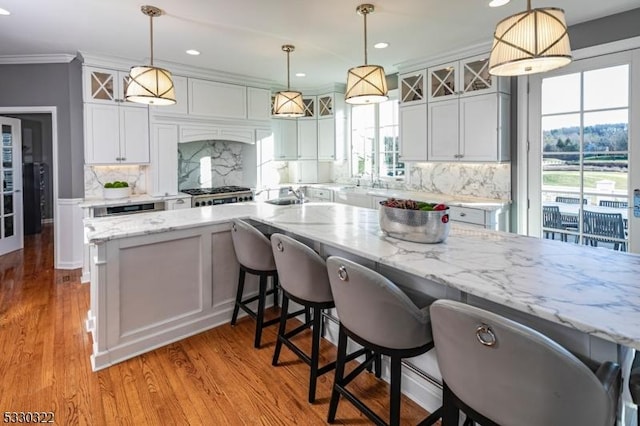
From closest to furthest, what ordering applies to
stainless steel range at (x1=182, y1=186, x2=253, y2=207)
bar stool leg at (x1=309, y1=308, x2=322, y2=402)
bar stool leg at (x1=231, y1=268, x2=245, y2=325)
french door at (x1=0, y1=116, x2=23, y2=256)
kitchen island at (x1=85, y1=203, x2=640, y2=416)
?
kitchen island at (x1=85, y1=203, x2=640, y2=416), bar stool leg at (x1=309, y1=308, x2=322, y2=402), bar stool leg at (x1=231, y1=268, x2=245, y2=325), stainless steel range at (x1=182, y1=186, x2=253, y2=207), french door at (x1=0, y1=116, x2=23, y2=256)

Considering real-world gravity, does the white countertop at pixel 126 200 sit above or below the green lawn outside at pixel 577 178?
below

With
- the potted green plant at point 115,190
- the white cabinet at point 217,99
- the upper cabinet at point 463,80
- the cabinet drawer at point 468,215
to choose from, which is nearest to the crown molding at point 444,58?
the upper cabinet at point 463,80

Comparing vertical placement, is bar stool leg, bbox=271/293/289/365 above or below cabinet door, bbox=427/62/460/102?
below

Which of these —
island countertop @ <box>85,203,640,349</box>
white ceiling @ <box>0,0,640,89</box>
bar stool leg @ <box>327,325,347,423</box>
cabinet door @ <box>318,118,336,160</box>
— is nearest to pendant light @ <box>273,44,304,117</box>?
white ceiling @ <box>0,0,640,89</box>

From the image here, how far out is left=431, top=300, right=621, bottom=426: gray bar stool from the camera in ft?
3.18

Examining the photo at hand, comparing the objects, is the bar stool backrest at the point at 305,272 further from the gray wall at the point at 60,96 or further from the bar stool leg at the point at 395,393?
the gray wall at the point at 60,96

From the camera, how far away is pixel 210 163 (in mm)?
5812

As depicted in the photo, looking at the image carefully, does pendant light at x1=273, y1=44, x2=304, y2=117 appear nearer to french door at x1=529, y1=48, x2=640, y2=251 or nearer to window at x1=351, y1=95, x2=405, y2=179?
window at x1=351, y1=95, x2=405, y2=179

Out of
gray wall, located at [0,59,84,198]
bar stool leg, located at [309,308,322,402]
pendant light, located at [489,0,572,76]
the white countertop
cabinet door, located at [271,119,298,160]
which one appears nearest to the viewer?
pendant light, located at [489,0,572,76]

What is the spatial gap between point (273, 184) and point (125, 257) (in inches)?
151

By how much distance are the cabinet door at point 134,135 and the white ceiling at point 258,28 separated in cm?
62

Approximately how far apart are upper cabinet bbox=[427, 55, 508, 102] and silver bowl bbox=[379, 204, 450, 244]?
2571 mm

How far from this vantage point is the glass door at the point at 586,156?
3.28m

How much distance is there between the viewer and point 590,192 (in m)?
3.46
